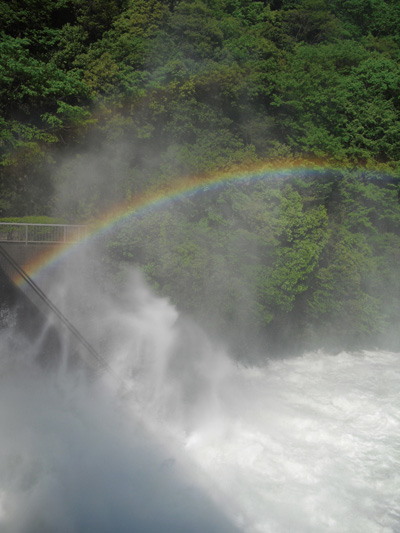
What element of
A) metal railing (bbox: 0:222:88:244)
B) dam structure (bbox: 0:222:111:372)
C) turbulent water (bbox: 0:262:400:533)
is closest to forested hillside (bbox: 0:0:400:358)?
metal railing (bbox: 0:222:88:244)

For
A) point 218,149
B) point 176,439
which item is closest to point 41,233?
point 176,439

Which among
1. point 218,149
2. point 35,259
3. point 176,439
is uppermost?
point 218,149

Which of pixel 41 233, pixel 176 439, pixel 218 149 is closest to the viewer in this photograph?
pixel 176 439

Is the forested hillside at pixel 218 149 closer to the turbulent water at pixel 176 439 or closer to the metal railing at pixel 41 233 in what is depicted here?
the metal railing at pixel 41 233

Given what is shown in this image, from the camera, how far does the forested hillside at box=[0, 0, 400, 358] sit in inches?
728

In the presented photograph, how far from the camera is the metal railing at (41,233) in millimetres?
14798

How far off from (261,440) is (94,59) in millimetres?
16563

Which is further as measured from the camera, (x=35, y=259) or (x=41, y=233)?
(x=41, y=233)

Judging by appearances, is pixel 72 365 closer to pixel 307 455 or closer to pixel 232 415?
pixel 232 415

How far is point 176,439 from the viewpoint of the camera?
11.9 m

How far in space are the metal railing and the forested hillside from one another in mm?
1628

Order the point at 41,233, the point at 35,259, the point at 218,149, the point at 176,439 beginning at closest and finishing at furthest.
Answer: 1. the point at 176,439
2. the point at 35,259
3. the point at 41,233
4. the point at 218,149

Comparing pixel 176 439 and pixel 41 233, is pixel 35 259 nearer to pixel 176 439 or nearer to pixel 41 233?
pixel 41 233

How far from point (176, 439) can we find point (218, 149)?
11.8 metres
